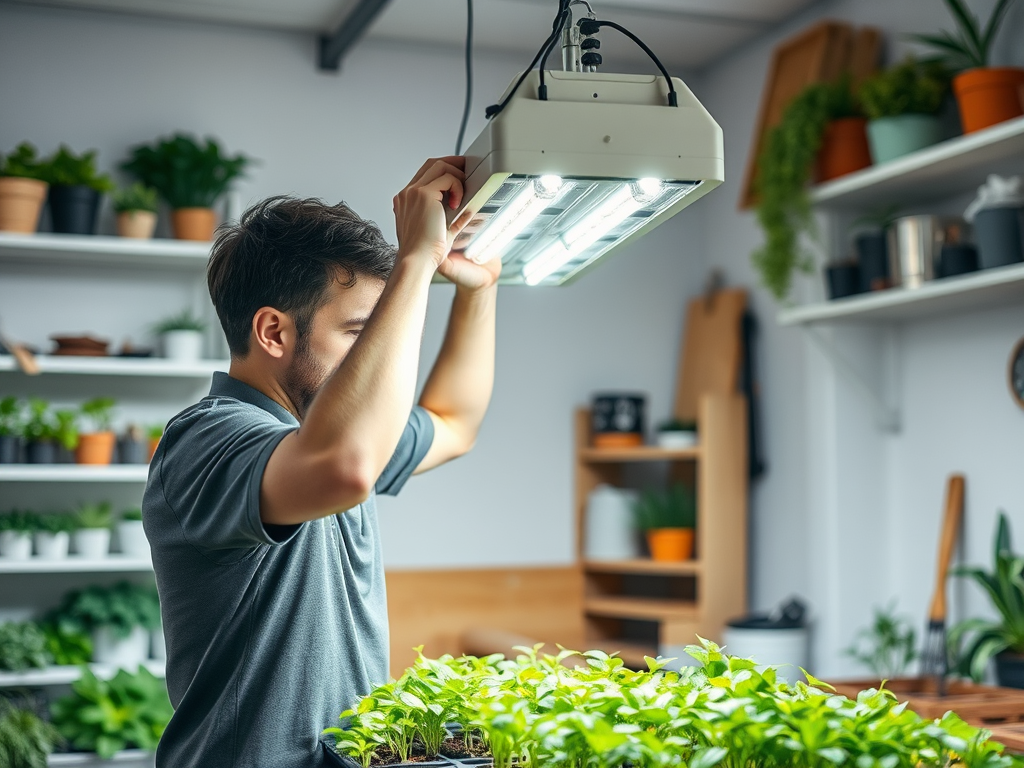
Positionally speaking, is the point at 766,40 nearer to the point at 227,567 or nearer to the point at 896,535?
the point at 896,535

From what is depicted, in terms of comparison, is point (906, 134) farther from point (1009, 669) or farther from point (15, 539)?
point (15, 539)

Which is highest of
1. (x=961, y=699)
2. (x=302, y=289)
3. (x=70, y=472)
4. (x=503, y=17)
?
(x=503, y=17)

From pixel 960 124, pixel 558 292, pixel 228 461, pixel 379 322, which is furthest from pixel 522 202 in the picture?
pixel 558 292

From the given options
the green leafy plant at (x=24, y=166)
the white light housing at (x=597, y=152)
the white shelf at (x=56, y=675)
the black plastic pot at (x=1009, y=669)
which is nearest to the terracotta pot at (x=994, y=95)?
the black plastic pot at (x=1009, y=669)

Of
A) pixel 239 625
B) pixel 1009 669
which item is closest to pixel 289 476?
pixel 239 625

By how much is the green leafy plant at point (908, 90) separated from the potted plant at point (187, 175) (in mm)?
1999

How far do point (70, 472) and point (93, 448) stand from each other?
0.12 m

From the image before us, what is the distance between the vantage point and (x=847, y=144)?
3365 mm

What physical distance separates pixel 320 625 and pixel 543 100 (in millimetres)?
685

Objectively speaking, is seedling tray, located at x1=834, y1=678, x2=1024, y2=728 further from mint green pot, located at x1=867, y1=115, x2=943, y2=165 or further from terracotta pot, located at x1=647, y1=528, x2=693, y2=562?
mint green pot, located at x1=867, y1=115, x2=943, y2=165

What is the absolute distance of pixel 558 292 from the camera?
172 inches

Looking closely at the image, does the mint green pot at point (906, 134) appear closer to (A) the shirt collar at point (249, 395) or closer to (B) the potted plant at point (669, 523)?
(B) the potted plant at point (669, 523)

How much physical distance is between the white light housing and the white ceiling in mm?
2685

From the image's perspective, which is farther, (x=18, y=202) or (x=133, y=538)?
(x=133, y=538)
